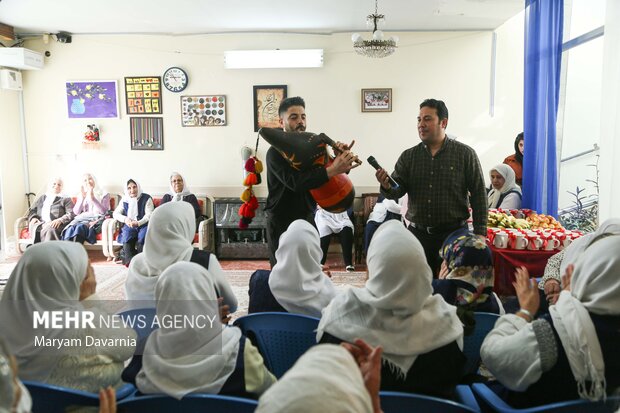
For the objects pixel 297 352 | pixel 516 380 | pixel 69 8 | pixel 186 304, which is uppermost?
pixel 69 8

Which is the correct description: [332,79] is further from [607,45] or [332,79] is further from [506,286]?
[506,286]

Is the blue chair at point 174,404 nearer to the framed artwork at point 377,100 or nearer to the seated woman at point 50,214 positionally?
the seated woman at point 50,214

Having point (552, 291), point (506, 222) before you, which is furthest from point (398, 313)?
point (506, 222)

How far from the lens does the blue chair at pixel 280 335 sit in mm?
1642

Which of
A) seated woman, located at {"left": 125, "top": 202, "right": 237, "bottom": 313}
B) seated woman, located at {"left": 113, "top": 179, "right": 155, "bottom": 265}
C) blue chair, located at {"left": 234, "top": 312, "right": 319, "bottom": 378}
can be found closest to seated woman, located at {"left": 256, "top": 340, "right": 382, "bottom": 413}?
A: blue chair, located at {"left": 234, "top": 312, "right": 319, "bottom": 378}

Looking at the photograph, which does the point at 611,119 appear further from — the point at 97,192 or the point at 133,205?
the point at 97,192

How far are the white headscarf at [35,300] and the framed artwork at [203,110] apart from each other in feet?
15.4

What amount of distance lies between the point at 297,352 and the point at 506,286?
2.05 m

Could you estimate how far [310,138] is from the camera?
2.34 metres

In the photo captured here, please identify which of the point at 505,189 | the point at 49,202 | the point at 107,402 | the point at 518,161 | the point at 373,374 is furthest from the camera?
the point at 49,202

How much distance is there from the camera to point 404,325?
4.35 ft

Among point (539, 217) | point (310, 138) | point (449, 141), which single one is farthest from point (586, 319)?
point (539, 217)

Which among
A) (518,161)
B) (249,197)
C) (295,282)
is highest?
(518,161)

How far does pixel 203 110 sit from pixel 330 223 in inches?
89.7
